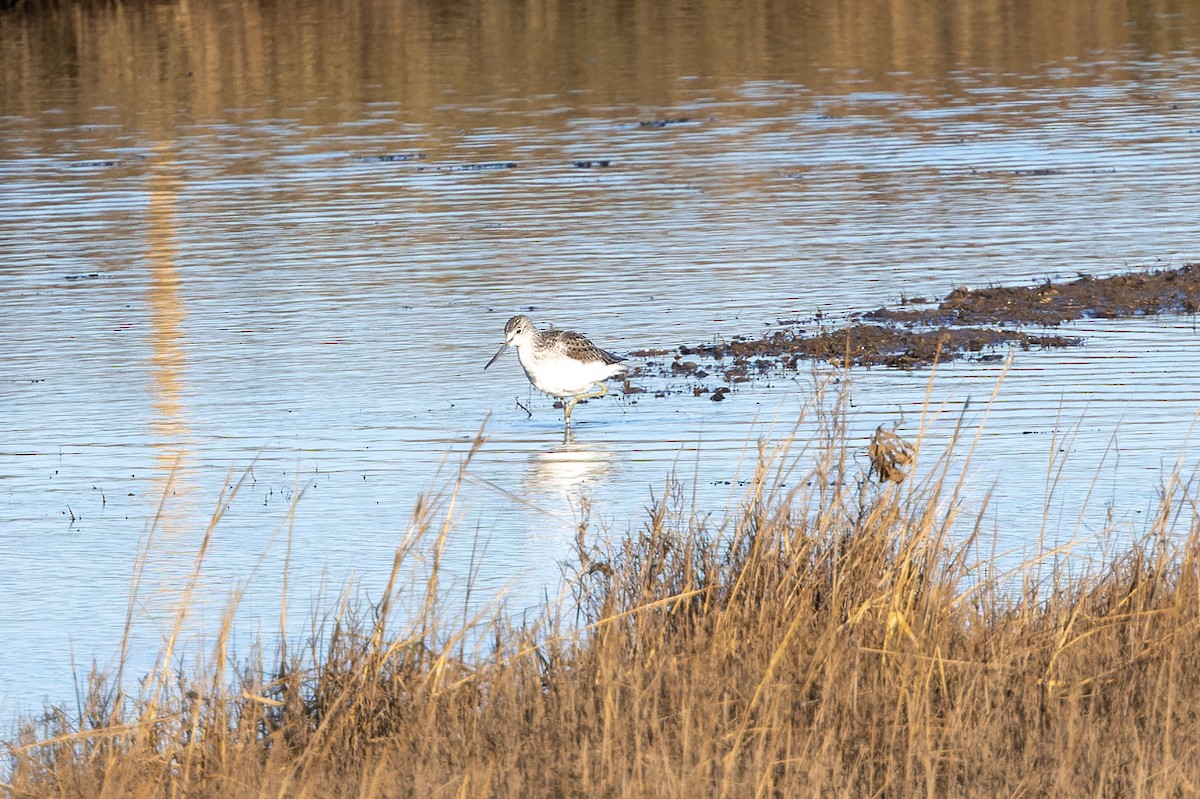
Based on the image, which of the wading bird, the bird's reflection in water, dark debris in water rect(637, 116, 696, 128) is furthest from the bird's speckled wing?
dark debris in water rect(637, 116, 696, 128)

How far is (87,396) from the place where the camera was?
13.7 m

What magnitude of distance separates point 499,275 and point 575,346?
660 centimetres

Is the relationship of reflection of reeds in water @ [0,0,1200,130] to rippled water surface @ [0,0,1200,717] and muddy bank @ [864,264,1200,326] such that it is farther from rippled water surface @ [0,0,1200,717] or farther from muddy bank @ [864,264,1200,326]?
muddy bank @ [864,264,1200,326]

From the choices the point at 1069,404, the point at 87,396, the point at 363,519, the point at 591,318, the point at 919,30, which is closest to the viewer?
the point at 363,519

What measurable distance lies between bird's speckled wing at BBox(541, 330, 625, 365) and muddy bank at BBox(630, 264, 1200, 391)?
934 millimetres

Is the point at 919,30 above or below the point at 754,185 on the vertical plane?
above

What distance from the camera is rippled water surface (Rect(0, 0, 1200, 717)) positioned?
32.3ft

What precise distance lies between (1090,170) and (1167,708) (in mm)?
19350

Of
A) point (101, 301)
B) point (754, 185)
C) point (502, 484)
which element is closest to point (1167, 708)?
point (502, 484)

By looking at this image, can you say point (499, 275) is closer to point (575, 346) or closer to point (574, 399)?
point (574, 399)

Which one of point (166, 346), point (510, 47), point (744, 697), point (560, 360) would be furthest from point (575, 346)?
point (510, 47)

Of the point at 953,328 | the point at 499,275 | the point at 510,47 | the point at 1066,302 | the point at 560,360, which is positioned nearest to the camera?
the point at 560,360

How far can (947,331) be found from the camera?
14.2 meters

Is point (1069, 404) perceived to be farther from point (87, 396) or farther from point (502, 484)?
point (87, 396)
